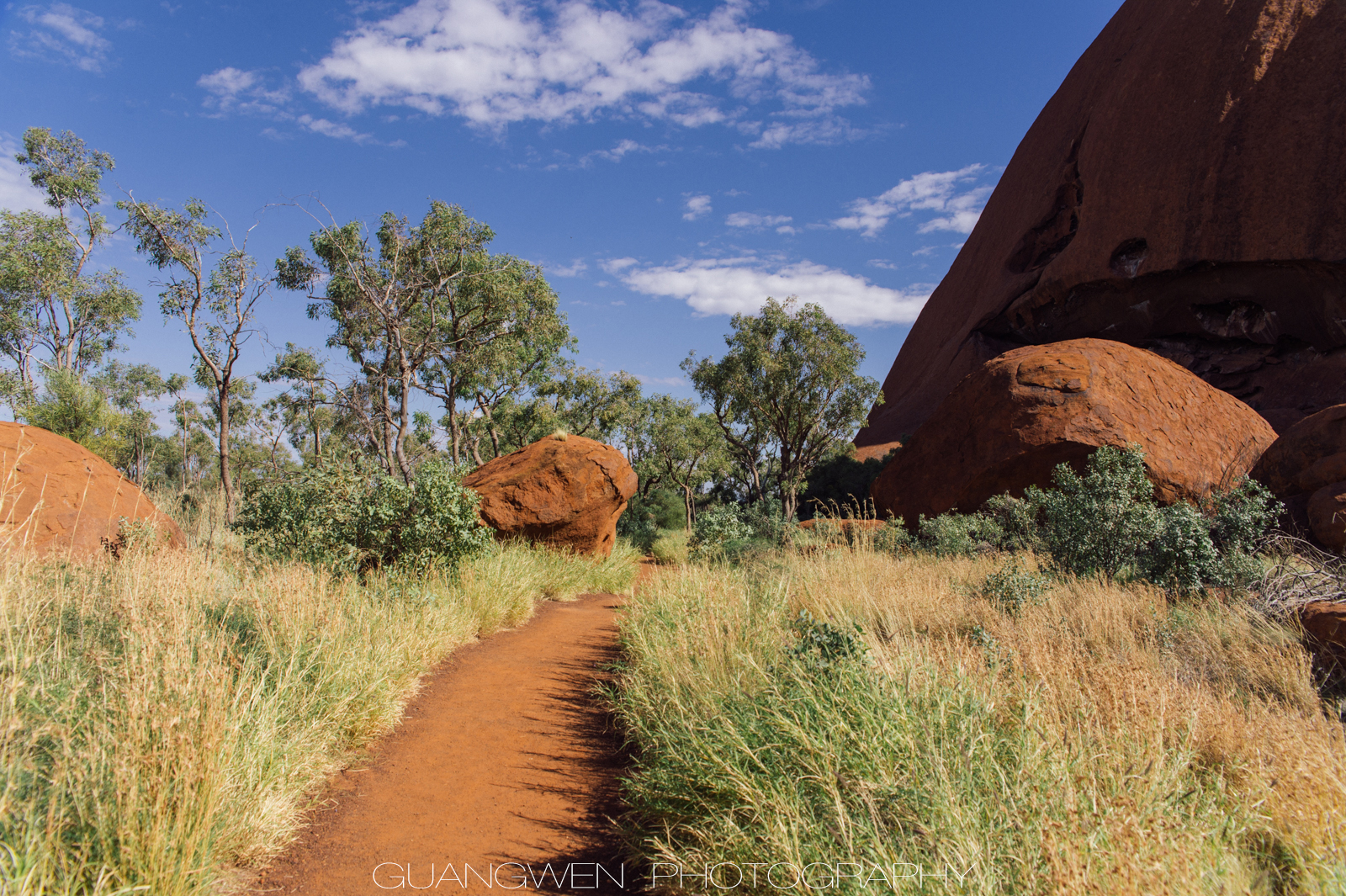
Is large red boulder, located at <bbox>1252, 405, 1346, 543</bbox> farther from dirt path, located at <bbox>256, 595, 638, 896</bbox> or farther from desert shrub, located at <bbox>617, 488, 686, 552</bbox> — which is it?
desert shrub, located at <bbox>617, 488, 686, 552</bbox>

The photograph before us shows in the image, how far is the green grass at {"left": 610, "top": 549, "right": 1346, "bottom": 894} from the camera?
227 cm

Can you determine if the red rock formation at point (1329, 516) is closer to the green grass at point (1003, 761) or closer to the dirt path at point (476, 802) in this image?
A: the green grass at point (1003, 761)

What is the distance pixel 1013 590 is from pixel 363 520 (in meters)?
7.92

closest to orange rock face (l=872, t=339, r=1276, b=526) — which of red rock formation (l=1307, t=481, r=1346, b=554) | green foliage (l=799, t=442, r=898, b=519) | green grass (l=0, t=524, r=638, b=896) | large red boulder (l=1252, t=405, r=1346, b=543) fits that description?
large red boulder (l=1252, t=405, r=1346, b=543)

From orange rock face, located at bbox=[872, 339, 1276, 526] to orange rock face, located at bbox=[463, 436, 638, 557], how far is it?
7053 millimetres

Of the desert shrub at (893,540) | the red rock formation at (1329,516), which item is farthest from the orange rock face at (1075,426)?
the red rock formation at (1329,516)

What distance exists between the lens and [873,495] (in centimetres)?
1611

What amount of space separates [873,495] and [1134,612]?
406 inches

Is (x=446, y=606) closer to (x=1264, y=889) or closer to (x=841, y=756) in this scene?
(x=841, y=756)

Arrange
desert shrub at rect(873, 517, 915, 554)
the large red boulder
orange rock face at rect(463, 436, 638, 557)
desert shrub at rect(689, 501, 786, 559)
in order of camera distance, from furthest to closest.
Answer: desert shrub at rect(689, 501, 786, 559)
orange rock face at rect(463, 436, 638, 557)
desert shrub at rect(873, 517, 915, 554)
the large red boulder

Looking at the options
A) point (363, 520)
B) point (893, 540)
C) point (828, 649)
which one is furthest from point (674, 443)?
point (828, 649)

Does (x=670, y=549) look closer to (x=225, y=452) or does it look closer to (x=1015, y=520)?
(x=1015, y=520)

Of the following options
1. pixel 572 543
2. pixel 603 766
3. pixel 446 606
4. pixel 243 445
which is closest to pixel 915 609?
pixel 603 766

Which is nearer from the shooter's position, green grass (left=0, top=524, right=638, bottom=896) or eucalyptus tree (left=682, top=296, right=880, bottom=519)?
green grass (left=0, top=524, right=638, bottom=896)
